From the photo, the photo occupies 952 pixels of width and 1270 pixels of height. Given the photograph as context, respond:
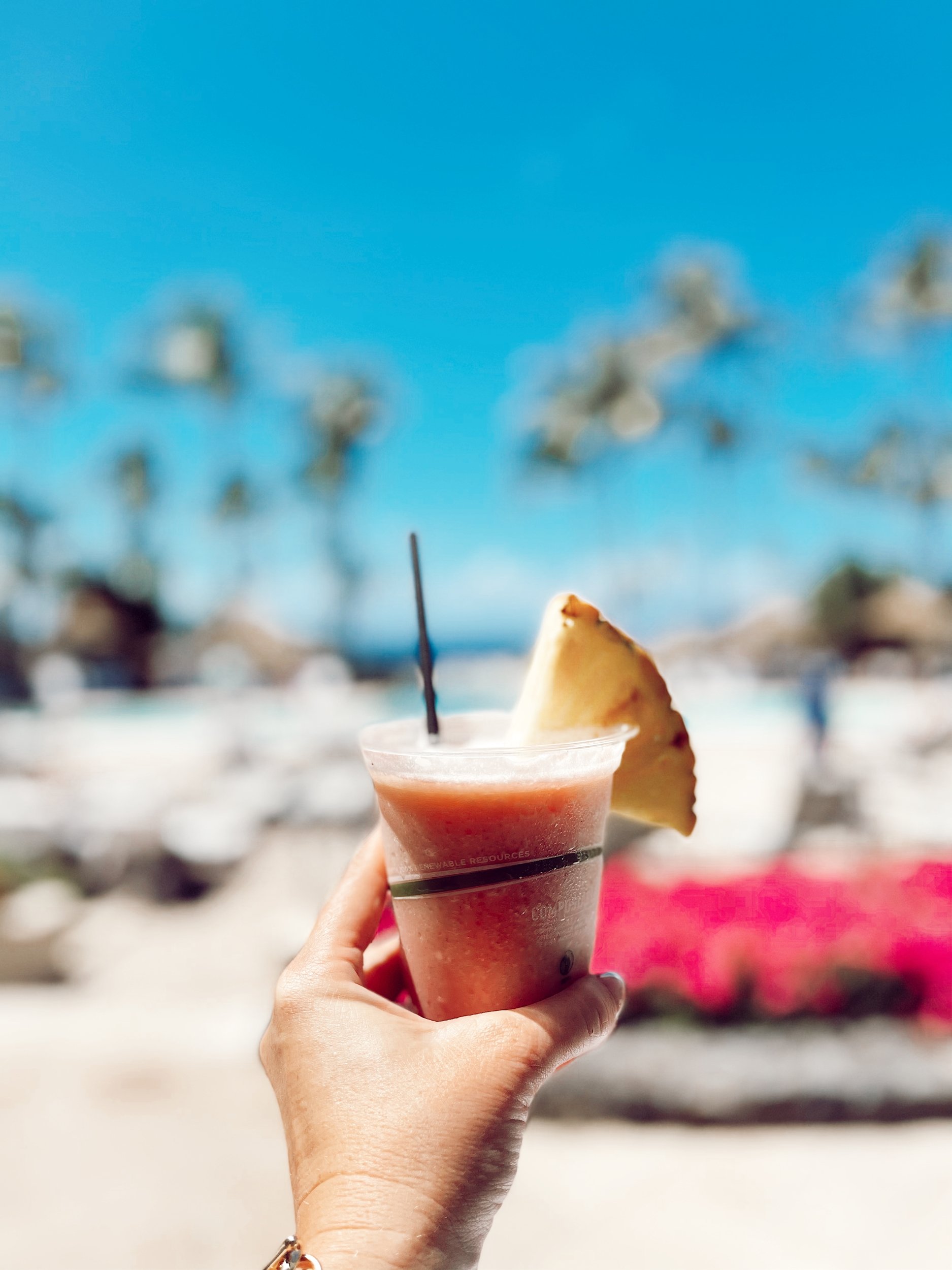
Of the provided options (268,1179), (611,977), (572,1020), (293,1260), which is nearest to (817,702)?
(268,1179)

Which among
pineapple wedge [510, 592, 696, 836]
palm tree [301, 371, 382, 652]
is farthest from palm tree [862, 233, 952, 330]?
pineapple wedge [510, 592, 696, 836]

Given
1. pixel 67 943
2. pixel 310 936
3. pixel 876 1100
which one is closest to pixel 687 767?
pixel 310 936

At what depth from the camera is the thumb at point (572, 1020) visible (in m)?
1.36

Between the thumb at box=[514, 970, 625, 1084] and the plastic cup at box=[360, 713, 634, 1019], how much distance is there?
2.0 inches

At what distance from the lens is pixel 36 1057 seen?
5.03m

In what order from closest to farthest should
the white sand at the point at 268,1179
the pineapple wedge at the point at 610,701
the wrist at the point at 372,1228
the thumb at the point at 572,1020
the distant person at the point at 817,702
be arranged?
the wrist at the point at 372,1228 < the thumb at the point at 572,1020 < the pineapple wedge at the point at 610,701 < the white sand at the point at 268,1179 < the distant person at the point at 817,702

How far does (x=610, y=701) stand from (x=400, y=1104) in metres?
0.67

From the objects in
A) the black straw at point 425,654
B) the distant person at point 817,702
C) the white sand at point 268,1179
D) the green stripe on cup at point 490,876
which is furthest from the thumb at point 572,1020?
the distant person at point 817,702

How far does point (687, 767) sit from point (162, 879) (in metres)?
8.22

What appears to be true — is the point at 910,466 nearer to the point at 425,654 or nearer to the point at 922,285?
the point at 922,285

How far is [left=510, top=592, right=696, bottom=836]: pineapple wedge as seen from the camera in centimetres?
152

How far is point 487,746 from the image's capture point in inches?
63.5

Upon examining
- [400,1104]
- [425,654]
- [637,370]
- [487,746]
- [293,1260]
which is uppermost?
[637,370]

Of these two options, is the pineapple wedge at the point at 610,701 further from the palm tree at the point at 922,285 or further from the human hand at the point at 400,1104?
the palm tree at the point at 922,285
